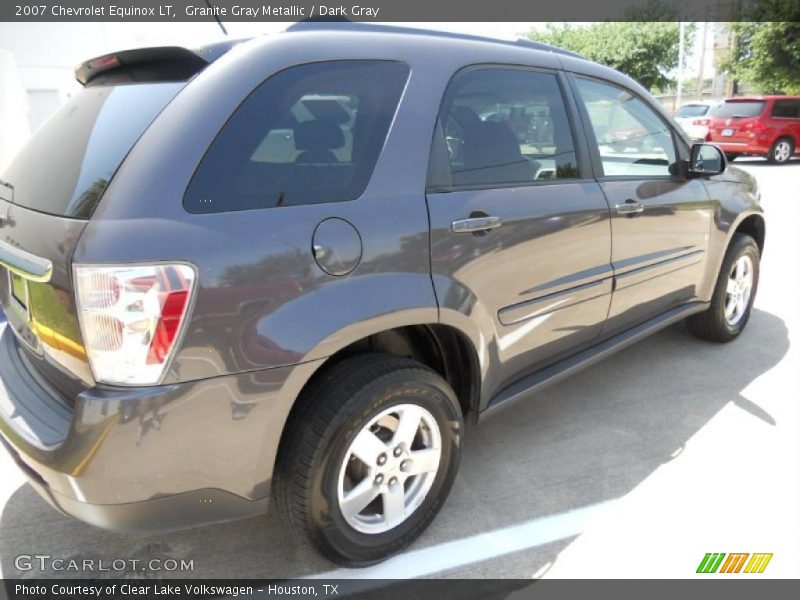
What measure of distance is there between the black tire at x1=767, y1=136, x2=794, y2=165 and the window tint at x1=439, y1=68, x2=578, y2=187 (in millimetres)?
15299

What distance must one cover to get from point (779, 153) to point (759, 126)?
1.06 metres

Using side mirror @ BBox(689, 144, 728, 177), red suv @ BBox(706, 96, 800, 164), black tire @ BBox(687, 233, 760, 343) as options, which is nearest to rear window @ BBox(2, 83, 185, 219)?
side mirror @ BBox(689, 144, 728, 177)

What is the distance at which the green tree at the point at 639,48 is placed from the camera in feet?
114

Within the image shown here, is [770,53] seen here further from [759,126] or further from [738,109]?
[759,126]

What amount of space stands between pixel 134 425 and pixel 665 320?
301 centimetres

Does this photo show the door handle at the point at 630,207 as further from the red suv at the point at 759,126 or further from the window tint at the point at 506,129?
the red suv at the point at 759,126

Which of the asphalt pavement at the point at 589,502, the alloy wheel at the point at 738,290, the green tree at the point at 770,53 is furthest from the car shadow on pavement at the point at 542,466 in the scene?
the green tree at the point at 770,53

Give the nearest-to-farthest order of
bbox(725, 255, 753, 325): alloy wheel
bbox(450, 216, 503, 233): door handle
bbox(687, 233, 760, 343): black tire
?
bbox(450, 216, 503, 233): door handle → bbox(687, 233, 760, 343): black tire → bbox(725, 255, 753, 325): alloy wheel

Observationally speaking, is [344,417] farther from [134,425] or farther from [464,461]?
[464,461]

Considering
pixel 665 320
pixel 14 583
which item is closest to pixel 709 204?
pixel 665 320

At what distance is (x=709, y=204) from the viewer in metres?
3.67

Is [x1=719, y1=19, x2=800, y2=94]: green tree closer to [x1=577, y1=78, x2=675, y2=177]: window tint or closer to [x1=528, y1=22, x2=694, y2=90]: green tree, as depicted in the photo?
[x1=528, y1=22, x2=694, y2=90]: green tree

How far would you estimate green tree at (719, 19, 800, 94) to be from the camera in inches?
844

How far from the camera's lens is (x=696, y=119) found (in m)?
16.2
